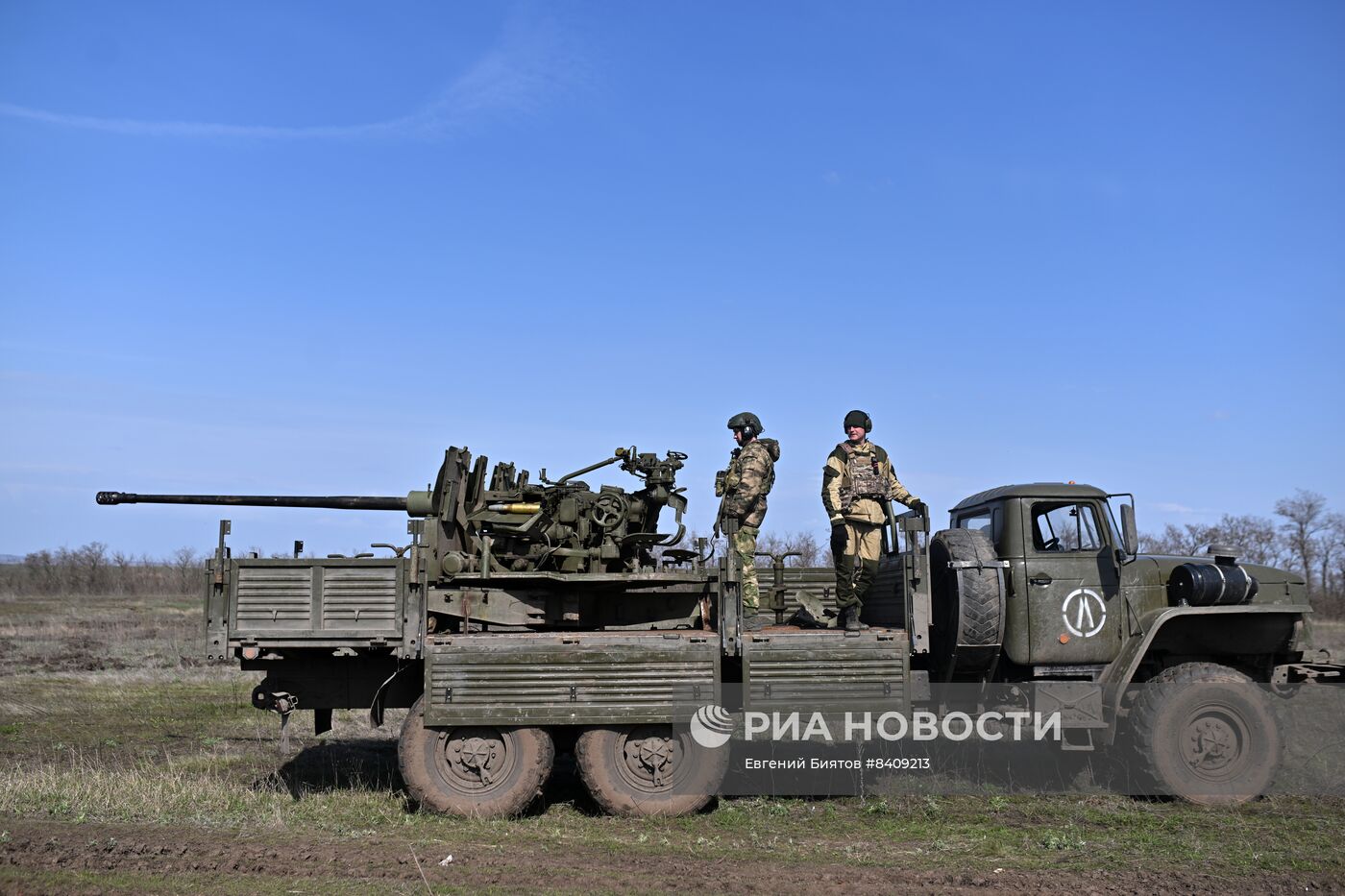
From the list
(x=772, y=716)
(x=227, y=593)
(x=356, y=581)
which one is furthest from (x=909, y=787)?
(x=227, y=593)

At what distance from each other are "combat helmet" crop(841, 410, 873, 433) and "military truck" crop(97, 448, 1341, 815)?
102cm

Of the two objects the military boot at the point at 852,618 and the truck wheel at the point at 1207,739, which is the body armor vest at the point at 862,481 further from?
the truck wheel at the point at 1207,739

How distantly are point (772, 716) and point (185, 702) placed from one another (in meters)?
10.5

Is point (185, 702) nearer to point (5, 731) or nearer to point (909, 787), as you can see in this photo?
point (5, 731)

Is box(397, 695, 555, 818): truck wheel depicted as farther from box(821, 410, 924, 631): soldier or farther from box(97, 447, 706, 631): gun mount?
box(821, 410, 924, 631): soldier

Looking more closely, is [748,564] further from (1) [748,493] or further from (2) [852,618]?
(2) [852,618]

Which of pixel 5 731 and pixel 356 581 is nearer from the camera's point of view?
pixel 356 581

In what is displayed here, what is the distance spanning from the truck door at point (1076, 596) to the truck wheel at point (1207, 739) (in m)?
0.56

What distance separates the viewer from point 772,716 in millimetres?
9078

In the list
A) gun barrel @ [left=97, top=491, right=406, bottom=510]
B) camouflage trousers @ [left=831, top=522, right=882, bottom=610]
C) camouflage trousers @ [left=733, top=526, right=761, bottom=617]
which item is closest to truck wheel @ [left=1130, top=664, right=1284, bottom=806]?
camouflage trousers @ [left=831, top=522, right=882, bottom=610]

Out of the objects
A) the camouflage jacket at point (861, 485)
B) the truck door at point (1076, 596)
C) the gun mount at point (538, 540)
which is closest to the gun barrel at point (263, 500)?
the gun mount at point (538, 540)

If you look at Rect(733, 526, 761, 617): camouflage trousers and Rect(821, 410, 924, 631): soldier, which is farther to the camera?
Rect(733, 526, 761, 617): camouflage trousers

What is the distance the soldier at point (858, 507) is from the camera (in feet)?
31.1

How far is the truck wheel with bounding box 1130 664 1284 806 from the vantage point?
9219mm
